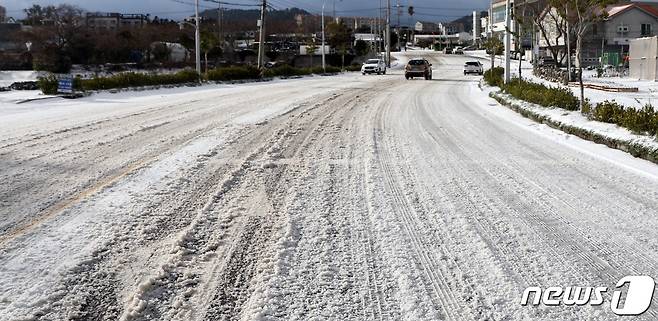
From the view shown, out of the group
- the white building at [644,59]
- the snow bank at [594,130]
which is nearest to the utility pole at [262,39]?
the white building at [644,59]

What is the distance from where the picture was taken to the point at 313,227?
5805 millimetres

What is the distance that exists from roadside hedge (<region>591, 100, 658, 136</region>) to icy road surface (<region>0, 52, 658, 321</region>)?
2.54ft

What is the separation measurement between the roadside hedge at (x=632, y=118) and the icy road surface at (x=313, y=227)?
775mm

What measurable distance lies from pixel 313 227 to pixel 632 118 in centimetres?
791

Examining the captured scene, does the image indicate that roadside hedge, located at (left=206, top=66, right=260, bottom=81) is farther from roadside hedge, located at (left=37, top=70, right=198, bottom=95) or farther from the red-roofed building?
the red-roofed building

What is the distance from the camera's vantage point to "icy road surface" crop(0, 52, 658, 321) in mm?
4191

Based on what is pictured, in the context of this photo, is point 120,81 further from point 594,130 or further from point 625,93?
point 594,130

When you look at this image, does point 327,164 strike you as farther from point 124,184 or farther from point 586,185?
point 586,185

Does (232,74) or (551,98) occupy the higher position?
(232,74)

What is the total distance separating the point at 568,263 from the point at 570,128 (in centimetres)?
858

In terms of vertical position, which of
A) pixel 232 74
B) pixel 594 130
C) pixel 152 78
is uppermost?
pixel 232 74

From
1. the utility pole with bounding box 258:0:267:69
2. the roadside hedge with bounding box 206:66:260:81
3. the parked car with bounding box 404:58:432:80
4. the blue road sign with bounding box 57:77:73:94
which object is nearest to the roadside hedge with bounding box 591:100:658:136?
the blue road sign with bounding box 57:77:73:94

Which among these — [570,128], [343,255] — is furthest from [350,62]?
[343,255]

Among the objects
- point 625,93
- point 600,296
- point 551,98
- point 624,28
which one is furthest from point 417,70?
point 600,296
